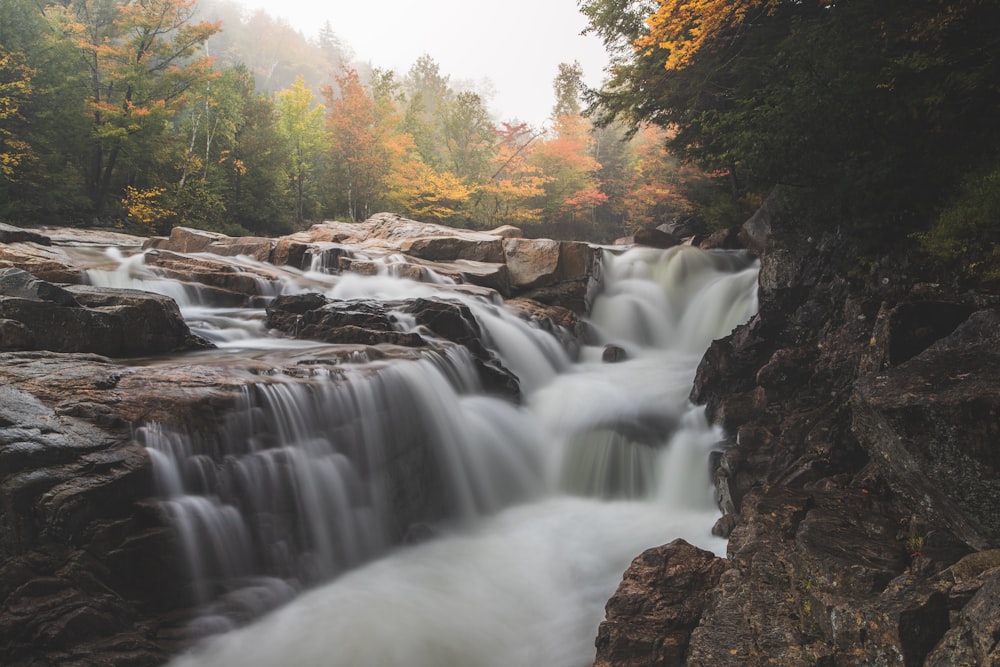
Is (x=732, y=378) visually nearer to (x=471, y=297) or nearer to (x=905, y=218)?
(x=905, y=218)

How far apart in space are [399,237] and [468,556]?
13.9 metres

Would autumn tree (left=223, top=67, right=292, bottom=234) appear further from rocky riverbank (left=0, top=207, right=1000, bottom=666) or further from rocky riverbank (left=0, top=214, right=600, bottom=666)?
rocky riverbank (left=0, top=207, right=1000, bottom=666)

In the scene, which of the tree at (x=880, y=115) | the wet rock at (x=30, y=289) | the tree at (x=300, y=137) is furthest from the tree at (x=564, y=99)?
the wet rock at (x=30, y=289)

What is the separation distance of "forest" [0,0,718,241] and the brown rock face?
12.6 m

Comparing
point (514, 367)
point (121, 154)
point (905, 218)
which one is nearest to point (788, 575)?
point (905, 218)

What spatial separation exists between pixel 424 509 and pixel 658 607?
10.6 ft

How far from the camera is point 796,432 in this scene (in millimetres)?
5398

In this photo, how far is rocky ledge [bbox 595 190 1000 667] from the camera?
97.1 inches

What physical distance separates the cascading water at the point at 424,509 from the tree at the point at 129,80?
18.1 metres

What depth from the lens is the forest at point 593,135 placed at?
5.05 meters

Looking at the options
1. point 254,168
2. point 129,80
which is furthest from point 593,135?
point 129,80

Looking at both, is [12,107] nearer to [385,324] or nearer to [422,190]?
[422,190]

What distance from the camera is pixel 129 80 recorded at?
18797mm

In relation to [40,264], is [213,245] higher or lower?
higher
